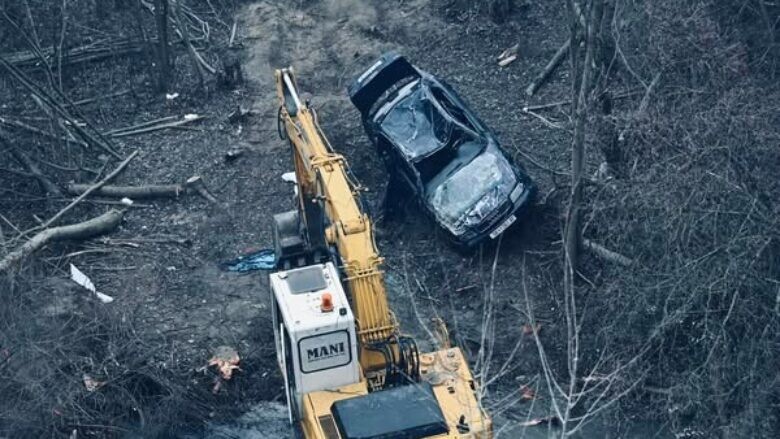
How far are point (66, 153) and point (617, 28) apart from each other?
8978 millimetres

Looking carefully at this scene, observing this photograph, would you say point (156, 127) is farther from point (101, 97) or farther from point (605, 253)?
point (605, 253)

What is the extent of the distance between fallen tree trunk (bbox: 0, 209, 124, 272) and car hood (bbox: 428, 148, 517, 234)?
4.79 m

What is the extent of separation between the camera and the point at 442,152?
48.7ft

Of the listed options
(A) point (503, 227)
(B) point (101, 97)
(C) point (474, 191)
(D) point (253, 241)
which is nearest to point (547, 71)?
(C) point (474, 191)

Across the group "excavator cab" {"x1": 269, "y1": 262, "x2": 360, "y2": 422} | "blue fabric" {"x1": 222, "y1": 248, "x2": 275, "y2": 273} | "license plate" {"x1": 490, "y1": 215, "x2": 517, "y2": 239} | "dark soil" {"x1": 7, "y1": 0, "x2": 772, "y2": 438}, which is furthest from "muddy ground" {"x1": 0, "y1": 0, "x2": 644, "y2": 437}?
"excavator cab" {"x1": 269, "y1": 262, "x2": 360, "y2": 422}

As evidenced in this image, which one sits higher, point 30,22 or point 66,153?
point 30,22

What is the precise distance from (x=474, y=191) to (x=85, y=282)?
5.47m

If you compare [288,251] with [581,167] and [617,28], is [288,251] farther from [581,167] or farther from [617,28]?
[617,28]

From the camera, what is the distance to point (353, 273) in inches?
397

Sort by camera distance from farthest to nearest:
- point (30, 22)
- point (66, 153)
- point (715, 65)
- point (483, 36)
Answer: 1. point (483, 36)
2. point (30, 22)
3. point (66, 153)
4. point (715, 65)

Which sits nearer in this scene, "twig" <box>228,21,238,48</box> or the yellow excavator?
the yellow excavator

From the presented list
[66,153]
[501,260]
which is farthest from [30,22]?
[501,260]

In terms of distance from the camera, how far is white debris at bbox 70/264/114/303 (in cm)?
1398

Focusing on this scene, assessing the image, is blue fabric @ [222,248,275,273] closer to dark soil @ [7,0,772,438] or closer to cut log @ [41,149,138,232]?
dark soil @ [7,0,772,438]
